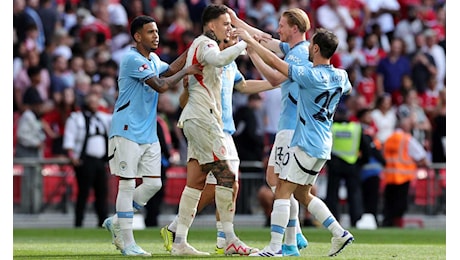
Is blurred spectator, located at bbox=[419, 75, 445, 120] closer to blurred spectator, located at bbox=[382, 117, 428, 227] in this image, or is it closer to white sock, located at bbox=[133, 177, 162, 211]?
blurred spectator, located at bbox=[382, 117, 428, 227]

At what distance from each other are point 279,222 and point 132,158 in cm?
180

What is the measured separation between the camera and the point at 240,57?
24.4 meters

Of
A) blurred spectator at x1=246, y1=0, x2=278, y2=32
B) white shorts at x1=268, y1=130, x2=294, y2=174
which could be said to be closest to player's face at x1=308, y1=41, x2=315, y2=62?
white shorts at x1=268, y1=130, x2=294, y2=174

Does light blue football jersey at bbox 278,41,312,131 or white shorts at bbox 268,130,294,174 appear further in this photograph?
white shorts at bbox 268,130,294,174

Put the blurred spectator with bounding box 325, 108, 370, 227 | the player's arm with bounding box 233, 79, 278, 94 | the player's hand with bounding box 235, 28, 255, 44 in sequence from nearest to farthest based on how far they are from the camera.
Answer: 1. the player's hand with bounding box 235, 28, 255, 44
2. the player's arm with bounding box 233, 79, 278, 94
3. the blurred spectator with bounding box 325, 108, 370, 227

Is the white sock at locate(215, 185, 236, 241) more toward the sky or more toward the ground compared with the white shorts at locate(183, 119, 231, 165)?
more toward the ground

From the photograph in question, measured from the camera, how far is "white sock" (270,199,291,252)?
38.6 feet

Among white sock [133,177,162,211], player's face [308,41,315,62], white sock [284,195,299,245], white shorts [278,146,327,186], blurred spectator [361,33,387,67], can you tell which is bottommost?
white sock [284,195,299,245]

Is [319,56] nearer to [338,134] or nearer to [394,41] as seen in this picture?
[338,134]

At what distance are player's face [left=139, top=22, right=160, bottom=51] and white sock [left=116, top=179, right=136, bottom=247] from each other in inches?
59.4

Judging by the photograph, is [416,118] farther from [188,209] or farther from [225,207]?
[188,209]

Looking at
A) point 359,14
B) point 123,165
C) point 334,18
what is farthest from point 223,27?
point 359,14

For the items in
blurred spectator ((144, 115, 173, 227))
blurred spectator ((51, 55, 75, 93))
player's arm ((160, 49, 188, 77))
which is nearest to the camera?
player's arm ((160, 49, 188, 77))
